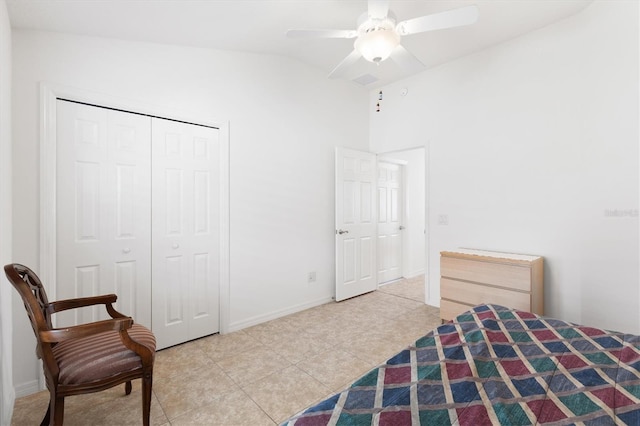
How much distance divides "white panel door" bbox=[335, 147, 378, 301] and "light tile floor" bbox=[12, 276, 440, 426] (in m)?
0.59

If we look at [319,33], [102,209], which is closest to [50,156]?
[102,209]

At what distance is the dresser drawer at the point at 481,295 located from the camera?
2646 millimetres

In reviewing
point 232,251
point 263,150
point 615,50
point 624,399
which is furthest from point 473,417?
point 615,50

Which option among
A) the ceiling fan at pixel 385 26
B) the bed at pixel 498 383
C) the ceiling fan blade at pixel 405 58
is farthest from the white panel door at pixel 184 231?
the bed at pixel 498 383

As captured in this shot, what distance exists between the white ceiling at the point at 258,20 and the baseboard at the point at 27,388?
8.04 feet

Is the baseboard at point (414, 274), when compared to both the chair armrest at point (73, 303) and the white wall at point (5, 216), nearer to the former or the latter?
the chair armrest at point (73, 303)

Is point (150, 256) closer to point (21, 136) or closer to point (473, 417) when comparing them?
point (21, 136)

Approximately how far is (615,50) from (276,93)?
3099 millimetres

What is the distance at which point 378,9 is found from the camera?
1.84m

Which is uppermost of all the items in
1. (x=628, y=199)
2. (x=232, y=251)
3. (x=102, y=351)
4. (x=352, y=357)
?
(x=628, y=199)

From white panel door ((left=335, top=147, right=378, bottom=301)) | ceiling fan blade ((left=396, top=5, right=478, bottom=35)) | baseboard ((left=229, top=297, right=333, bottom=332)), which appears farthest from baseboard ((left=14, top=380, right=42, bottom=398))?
ceiling fan blade ((left=396, top=5, right=478, bottom=35))

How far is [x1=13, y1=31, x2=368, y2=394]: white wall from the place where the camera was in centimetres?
208

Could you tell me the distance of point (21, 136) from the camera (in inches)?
80.6

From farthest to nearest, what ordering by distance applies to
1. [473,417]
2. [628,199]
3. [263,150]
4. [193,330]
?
[263,150], [193,330], [628,199], [473,417]
